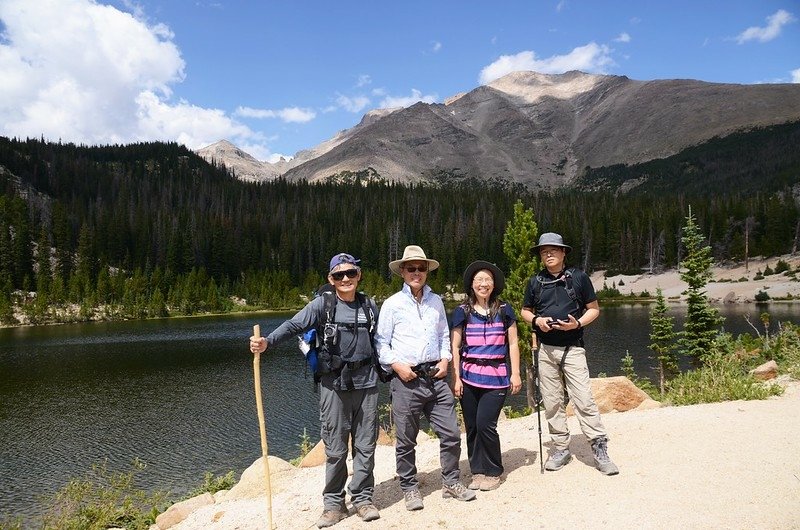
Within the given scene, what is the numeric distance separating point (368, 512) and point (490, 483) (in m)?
1.46

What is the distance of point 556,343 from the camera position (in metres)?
6.38

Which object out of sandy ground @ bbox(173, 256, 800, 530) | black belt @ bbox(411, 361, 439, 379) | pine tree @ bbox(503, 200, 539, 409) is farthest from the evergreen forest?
black belt @ bbox(411, 361, 439, 379)

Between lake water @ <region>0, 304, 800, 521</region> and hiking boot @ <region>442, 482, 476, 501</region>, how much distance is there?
1152 centimetres

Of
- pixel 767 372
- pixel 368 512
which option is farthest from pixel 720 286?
pixel 368 512

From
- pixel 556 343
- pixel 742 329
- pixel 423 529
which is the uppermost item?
pixel 556 343

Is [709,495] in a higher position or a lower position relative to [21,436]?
higher

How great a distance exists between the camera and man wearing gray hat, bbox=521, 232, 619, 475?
20.3 feet

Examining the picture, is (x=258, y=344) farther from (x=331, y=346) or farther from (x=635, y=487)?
(x=635, y=487)

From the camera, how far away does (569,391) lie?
21.1ft

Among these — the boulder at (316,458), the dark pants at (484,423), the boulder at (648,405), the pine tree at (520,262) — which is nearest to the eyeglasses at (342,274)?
the dark pants at (484,423)

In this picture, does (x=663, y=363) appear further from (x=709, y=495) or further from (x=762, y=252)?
(x=762, y=252)

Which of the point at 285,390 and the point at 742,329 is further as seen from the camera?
the point at 742,329

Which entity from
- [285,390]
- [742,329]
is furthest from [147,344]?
[742,329]

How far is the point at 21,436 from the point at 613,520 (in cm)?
2270
